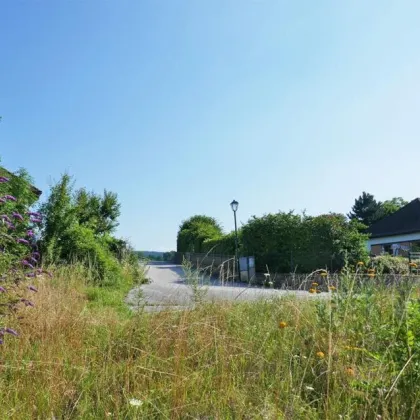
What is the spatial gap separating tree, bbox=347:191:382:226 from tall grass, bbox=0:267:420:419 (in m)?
59.8

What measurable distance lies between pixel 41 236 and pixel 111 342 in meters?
10.5

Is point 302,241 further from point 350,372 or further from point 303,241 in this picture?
point 350,372

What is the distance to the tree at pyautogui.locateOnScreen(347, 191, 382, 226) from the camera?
59.7 m

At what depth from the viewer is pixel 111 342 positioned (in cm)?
318

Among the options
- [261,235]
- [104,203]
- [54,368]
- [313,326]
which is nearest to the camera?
[54,368]

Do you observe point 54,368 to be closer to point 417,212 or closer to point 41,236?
point 41,236

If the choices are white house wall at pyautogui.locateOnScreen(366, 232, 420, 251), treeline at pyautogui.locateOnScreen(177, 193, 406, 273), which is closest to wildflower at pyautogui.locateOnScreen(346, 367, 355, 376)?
treeline at pyautogui.locateOnScreen(177, 193, 406, 273)

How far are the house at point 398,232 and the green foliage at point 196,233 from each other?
538 inches

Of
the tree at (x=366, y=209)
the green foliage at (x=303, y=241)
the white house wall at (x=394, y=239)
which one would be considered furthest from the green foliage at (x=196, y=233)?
the tree at (x=366, y=209)

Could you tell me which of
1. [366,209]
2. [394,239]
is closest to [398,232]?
[394,239]

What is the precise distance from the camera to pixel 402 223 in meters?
35.2

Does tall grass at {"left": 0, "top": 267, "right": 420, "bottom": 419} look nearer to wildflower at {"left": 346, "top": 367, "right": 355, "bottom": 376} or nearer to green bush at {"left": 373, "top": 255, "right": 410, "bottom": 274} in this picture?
wildflower at {"left": 346, "top": 367, "right": 355, "bottom": 376}

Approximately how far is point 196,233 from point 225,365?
35.4 m

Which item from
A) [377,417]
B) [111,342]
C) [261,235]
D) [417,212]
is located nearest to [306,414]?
[377,417]
